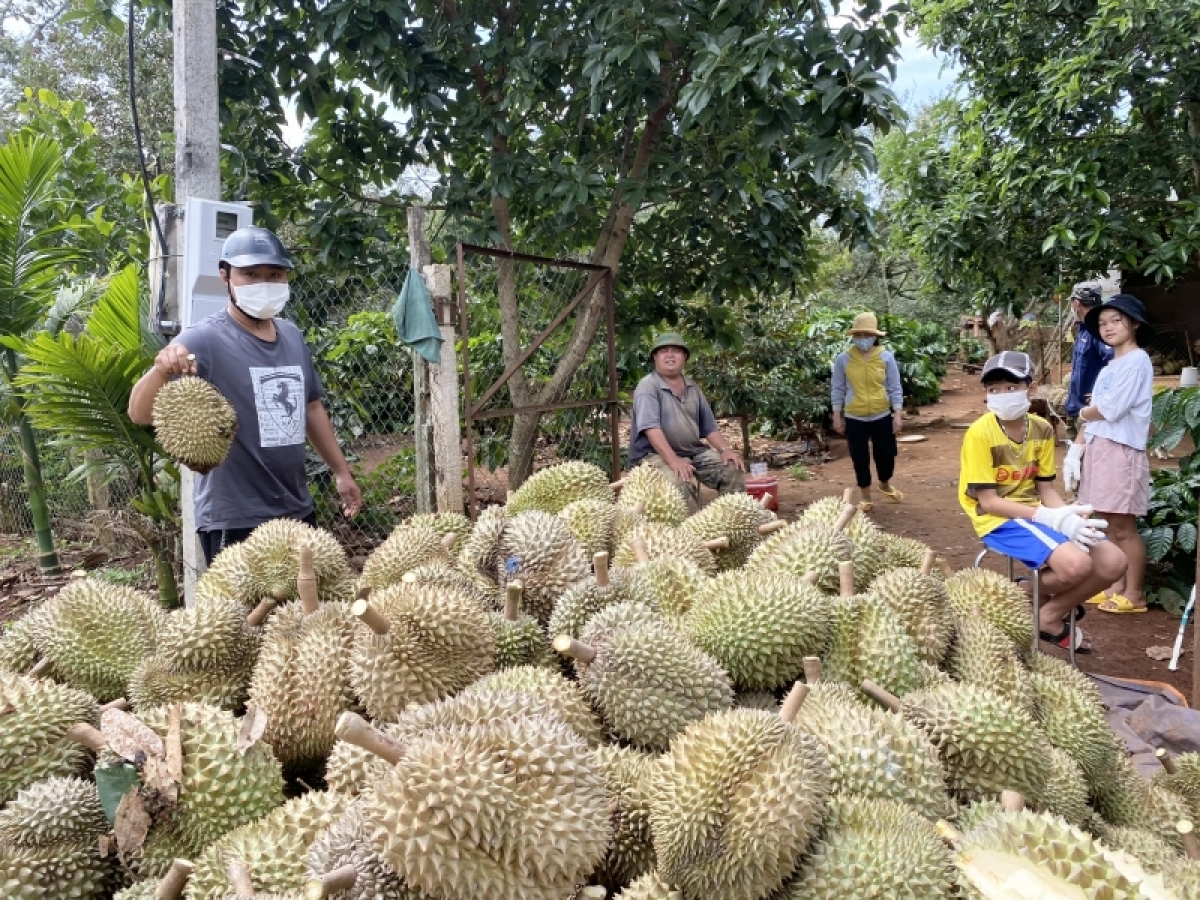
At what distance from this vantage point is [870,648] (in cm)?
168

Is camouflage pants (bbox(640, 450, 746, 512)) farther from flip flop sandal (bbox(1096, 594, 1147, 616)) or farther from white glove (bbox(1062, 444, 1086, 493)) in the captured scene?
flip flop sandal (bbox(1096, 594, 1147, 616))

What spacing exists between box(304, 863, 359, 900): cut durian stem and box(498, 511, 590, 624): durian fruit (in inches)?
32.8

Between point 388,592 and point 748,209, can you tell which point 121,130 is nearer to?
point 748,209

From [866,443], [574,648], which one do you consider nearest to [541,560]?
[574,648]

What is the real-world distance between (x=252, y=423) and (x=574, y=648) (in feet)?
6.90

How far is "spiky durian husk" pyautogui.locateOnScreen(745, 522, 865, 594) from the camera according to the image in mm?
1951

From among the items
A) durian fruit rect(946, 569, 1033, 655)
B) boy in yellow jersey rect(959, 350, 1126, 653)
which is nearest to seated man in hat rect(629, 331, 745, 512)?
boy in yellow jersey rect(959, 350, 1126, 653)

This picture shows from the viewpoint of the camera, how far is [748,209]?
6.00 m

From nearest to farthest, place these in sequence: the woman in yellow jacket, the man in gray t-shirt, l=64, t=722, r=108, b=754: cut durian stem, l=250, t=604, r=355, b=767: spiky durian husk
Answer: l=64, t=722, r=108, b=754: cut durian stem → l=250, t=604, r=355, b=767: spiky durian husk → the man in gray t-shirt → the woman in yellow jacket

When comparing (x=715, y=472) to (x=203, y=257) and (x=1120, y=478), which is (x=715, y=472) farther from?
(x=203, y=257)

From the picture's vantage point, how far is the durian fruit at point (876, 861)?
1130 mm

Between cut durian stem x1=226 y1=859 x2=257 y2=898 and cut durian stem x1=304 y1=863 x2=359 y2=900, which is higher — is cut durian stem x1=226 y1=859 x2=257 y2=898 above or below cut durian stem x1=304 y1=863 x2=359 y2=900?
below

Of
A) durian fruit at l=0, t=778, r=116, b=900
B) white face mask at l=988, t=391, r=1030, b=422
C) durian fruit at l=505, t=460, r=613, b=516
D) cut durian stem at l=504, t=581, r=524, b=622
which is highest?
white face mask at l=988, t=391, r=1030, b=422

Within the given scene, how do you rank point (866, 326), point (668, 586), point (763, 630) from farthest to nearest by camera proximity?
point (866, 326) → point (668, 586) → point (763, 630)
